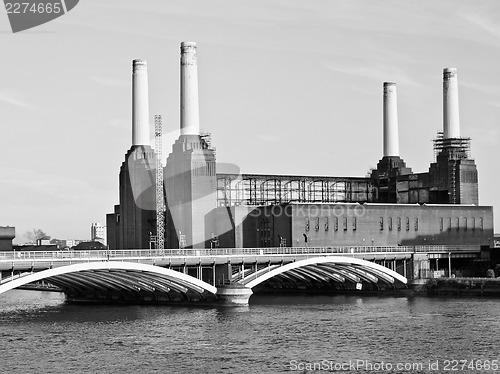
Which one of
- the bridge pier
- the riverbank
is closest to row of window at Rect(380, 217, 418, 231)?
the riverbank

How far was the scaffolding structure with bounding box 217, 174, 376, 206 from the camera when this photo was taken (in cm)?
12144

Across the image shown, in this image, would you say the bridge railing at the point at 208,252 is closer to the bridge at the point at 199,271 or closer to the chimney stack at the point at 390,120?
the bridge at the point at 199,271

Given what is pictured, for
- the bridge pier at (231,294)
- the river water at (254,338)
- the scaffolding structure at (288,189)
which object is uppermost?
the scaffolding structure at (288,189)

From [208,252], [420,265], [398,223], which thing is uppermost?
[398,223]

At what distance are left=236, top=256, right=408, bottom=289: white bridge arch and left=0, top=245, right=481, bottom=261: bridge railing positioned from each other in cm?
186

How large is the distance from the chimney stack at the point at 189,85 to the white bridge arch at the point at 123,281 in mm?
26501

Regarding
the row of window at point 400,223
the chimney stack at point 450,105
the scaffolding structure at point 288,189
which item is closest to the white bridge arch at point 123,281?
the scaffolding structure at point 288,189

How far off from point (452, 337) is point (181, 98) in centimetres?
5191

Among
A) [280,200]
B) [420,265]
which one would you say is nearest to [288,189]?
[280,200]

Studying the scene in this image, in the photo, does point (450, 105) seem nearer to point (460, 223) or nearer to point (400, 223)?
point (460, 223)

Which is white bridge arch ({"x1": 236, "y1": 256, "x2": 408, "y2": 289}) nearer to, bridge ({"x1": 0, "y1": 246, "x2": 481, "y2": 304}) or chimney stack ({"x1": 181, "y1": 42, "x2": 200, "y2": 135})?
bridge ({"x1": 0, "y1": 246, "x2": 481, "y2": 304})

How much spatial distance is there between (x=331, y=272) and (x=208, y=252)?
16.6 m

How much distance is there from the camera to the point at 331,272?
321ft

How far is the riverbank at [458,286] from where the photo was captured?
313 feet
